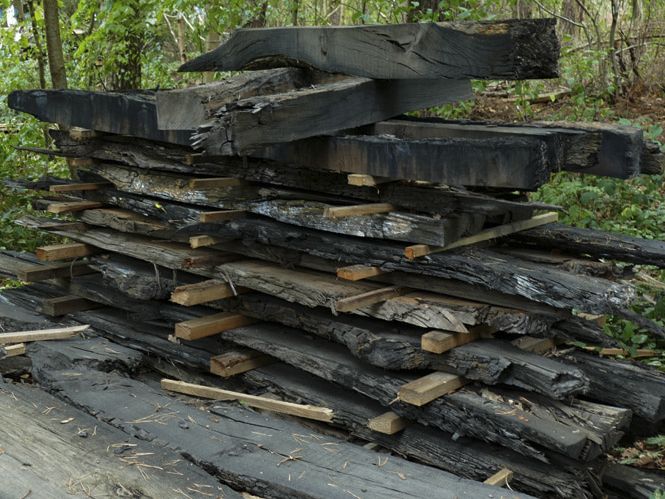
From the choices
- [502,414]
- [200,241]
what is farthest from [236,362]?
[502,414]

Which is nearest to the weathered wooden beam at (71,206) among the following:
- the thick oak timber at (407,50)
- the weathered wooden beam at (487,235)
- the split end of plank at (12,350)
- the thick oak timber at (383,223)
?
the split end of plank at (12,350)

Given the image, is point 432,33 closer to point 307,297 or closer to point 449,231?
point 449,231

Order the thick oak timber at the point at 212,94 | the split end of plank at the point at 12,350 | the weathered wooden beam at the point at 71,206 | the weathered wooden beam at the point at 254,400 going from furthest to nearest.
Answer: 1. the weathered wooden beam at the point at 71,206
2. the split end of plank at the point at 12,350
3. the weathered wooden beam at the point at 254,400
4. the thick oak timber at the point at 212,94

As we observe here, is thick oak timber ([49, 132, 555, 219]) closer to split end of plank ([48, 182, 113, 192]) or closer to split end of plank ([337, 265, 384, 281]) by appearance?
split end of plank ([48, 182, 113, 192])

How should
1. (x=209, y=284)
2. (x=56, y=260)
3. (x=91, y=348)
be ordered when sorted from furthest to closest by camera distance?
(x=56, y=260)
(x=91, y=348)
(x=209, y=284)

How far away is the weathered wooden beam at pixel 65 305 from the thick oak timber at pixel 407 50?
8.03 feet

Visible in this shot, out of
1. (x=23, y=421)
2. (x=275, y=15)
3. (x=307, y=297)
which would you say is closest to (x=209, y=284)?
(x=307, y=297)

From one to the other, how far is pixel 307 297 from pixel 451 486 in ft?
5.06

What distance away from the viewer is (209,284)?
5371mm

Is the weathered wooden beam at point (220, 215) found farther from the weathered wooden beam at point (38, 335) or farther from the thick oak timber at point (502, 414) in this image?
the weathered wooden beam at point (38, 335)

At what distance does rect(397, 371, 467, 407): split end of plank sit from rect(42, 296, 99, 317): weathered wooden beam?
347cm

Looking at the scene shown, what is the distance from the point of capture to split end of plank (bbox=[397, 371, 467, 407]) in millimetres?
4188

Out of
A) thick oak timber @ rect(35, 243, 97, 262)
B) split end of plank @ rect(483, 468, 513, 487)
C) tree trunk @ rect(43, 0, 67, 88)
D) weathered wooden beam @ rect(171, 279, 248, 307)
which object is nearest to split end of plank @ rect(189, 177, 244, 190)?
weathered wooden beam @ rect(171, 279, 248, 307)

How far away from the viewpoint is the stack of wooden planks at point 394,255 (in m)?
4.03
